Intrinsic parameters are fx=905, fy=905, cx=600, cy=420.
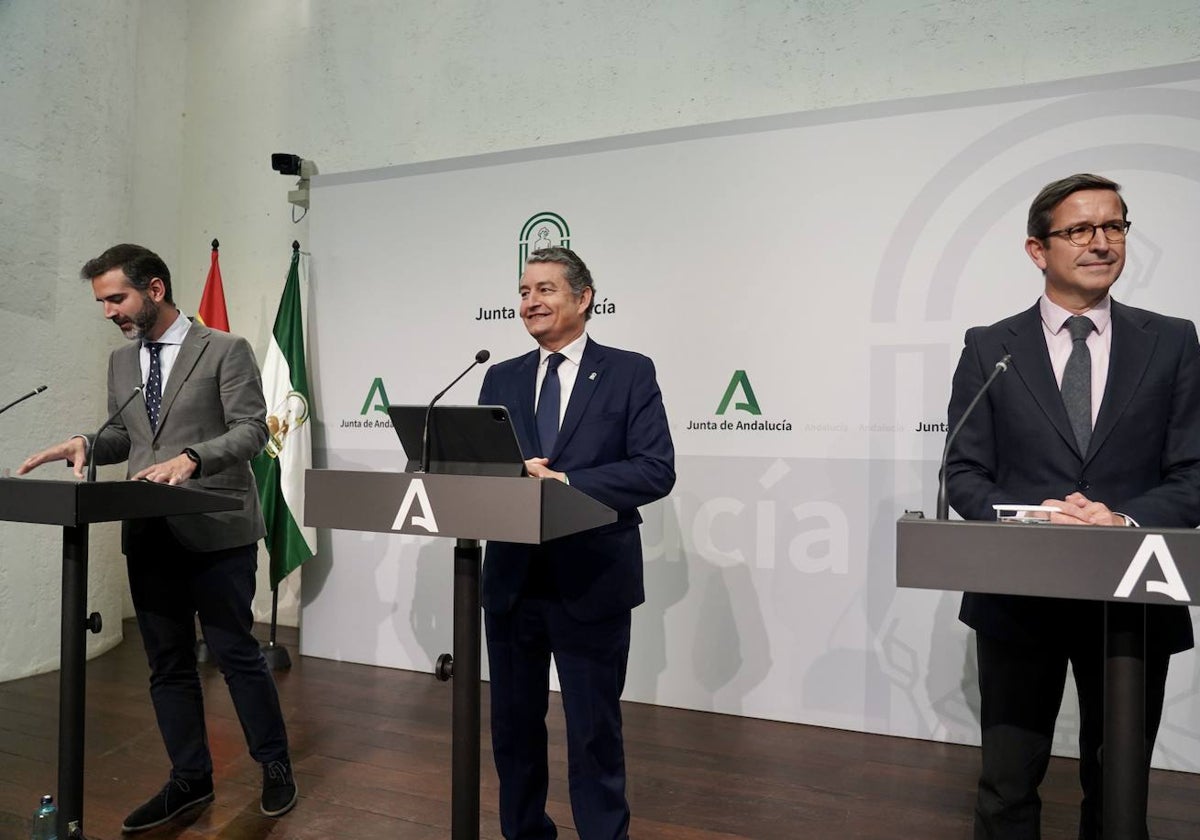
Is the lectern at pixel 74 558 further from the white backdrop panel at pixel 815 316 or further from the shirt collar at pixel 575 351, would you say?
the white backdrop panel at pixel 815 316

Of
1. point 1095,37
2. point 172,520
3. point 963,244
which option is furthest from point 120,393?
point 1095,37

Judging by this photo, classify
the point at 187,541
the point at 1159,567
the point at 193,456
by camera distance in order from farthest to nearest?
the point at 187,541 < the point at 193,456 < the point at 1159,567

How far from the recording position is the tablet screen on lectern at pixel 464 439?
1789mm

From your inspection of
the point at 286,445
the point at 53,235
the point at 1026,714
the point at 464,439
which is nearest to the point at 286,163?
the point at 53,235

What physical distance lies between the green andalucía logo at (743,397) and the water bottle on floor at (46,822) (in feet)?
8.98

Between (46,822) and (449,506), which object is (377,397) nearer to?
(46,822)

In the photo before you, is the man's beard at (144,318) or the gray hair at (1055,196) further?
the man's beard at (144,318)

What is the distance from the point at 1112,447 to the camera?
182 centimetres

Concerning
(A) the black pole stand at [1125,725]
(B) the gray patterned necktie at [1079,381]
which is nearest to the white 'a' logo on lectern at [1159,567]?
(A) the black pole stand at [1125,725]

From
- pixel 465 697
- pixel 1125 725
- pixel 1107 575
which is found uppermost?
pixel 1107 575

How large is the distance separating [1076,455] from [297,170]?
4491mm

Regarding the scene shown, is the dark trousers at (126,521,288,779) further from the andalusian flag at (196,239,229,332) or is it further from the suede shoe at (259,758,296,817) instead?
the andalusian flag at (196,239,229,332)

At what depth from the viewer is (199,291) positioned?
587 centimetres

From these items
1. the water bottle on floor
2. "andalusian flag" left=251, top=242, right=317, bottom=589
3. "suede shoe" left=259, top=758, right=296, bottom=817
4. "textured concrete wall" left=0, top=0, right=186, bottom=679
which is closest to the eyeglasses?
"suede shoe" left=259, top=758, right=296, bottom=817
